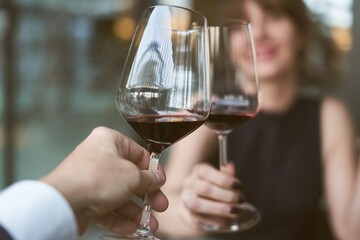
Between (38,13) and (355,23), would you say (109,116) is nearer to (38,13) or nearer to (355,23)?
(38,13)

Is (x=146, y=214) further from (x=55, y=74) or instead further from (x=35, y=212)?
(x=55, y=74)

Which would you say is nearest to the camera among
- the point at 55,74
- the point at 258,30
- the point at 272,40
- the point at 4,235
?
the point at 4,235

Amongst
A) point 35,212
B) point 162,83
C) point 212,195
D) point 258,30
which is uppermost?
point 258,30

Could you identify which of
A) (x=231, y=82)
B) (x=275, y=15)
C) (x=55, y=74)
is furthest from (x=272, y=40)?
(x=55, y=74)

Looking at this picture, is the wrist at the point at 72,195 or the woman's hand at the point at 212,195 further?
the woman's hand at the point at 212,195

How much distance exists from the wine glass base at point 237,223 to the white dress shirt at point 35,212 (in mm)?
497

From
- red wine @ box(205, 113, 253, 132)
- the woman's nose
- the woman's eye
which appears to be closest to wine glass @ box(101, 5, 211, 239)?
red wine @ box(205, 113, 253, 132)

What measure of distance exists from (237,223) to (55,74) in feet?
7.96

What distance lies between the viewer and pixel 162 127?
0.62 metres

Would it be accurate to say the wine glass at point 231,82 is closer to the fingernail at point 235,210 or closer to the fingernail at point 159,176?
the fingernail at point 235,210

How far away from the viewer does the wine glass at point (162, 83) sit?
0.59m

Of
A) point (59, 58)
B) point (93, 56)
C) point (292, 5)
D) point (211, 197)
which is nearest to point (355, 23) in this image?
point (292, 5)

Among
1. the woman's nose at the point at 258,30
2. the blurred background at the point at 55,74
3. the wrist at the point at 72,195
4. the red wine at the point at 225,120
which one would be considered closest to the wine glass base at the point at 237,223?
the red wine at the point at 225,120

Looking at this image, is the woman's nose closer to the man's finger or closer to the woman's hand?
the woman's hand
